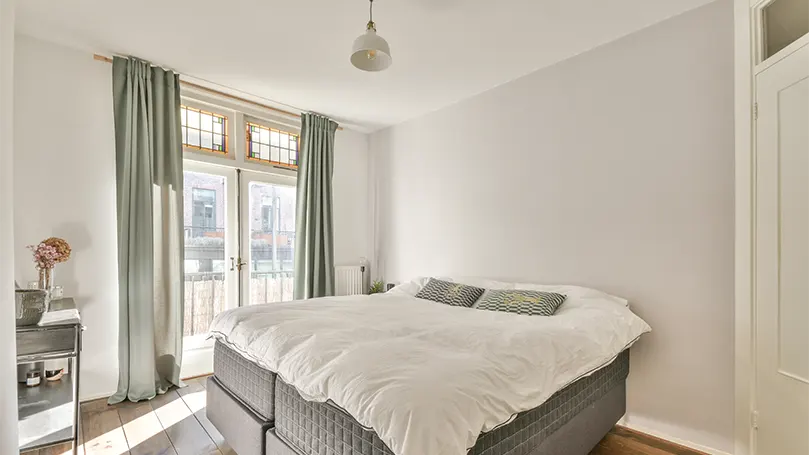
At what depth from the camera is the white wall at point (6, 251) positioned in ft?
3.97

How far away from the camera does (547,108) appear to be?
2.99 m

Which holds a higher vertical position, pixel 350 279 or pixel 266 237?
pixel 266 237

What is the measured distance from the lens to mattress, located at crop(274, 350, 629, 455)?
122 centimetres

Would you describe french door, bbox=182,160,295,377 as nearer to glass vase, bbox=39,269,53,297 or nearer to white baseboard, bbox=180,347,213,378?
white baseboard, bbox=180,347,213,378

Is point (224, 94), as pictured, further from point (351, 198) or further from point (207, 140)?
point (351, 198)

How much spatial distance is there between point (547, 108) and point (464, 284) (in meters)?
1.52

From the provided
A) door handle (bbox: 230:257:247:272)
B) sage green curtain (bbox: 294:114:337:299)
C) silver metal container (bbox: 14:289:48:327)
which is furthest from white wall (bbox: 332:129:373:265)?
silver metal container (bbox: 14:289:48:327)

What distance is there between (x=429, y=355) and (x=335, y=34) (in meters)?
2.15

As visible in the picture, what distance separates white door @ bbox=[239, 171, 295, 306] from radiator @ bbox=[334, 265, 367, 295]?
0.51 m

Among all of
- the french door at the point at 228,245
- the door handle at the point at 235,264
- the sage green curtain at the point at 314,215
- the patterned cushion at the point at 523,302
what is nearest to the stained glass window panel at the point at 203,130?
the french door at the point at 228,245

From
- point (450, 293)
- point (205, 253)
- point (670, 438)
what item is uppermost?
point (205, 253)

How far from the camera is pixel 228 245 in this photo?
143 inches

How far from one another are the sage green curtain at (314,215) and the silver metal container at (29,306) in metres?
2.14

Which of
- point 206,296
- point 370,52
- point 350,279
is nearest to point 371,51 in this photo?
point 370,52
